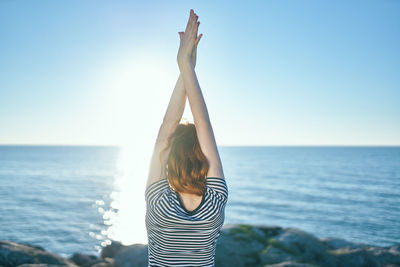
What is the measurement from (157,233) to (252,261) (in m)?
8.74

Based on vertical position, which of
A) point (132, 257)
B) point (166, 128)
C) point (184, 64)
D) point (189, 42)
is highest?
point (189, 42)

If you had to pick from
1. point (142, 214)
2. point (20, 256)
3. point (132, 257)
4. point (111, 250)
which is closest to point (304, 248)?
point (132, 257)

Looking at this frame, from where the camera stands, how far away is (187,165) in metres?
1.96

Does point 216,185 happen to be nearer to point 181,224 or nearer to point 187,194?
point 187,194

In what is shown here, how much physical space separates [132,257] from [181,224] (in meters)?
9.75

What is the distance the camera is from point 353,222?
2617 cm

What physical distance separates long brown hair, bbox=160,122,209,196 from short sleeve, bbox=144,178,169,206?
0.04 metres

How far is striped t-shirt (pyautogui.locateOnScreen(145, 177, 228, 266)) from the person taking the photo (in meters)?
1.87

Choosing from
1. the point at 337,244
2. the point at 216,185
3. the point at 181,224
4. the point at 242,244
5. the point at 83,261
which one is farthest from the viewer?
the point at 83,261

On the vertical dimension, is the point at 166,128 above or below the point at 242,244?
above

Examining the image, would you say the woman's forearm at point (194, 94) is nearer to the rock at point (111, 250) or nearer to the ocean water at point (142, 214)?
the rock at point (111, 250)

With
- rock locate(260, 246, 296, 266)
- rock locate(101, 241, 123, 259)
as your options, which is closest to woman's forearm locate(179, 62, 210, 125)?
rock locate(260, 246, 296, 266)

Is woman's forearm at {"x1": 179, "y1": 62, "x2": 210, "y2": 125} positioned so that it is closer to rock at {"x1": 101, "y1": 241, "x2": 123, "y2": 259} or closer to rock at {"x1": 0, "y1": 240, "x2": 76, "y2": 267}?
rock at {"x1": 0, "y1": 240, "x2": 76, "y2": 267}

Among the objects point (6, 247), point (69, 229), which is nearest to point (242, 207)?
point (69, 229)
